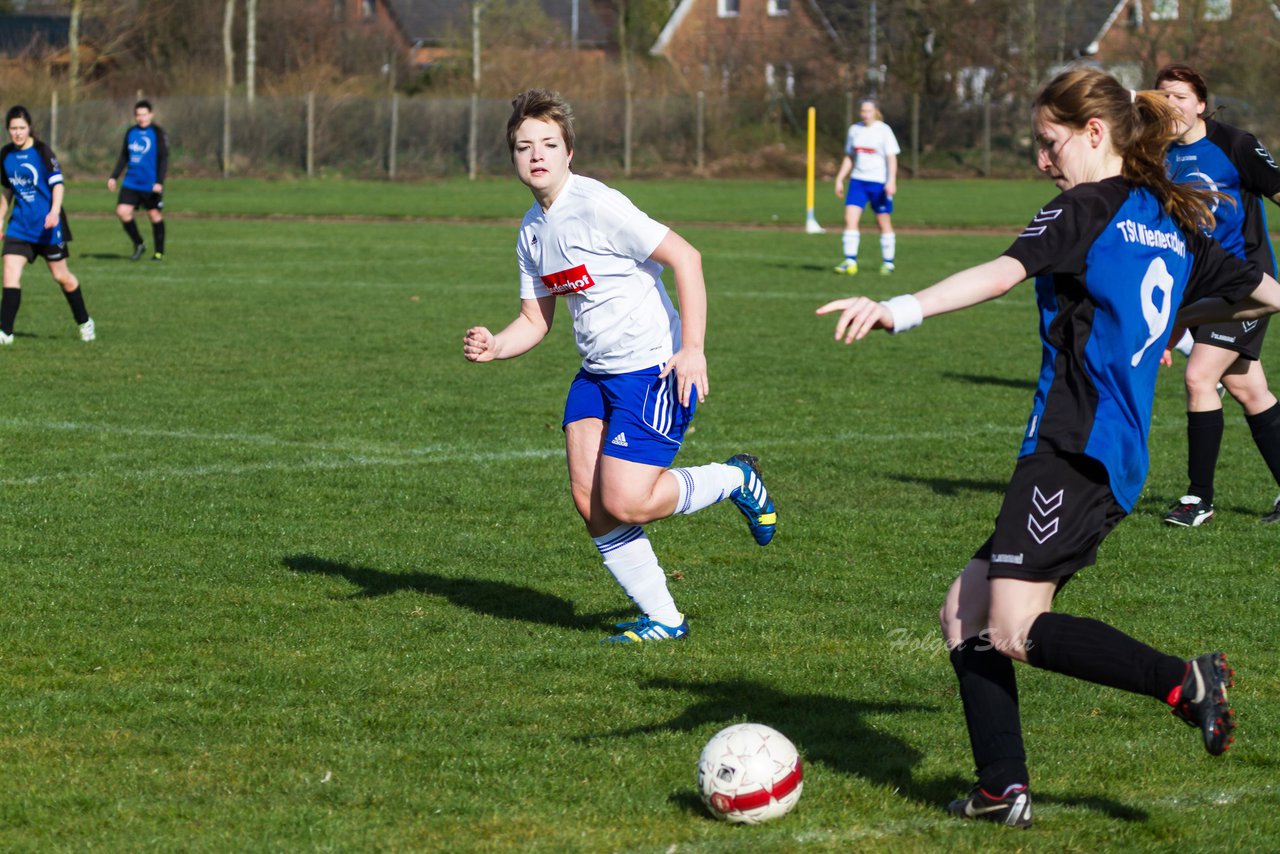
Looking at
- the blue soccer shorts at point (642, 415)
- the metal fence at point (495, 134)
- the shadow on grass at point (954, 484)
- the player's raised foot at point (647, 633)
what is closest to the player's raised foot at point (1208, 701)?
the blue soccer shorts at point (642, 415)

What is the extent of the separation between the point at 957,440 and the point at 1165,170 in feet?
19.7

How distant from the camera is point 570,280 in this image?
5.53 metres

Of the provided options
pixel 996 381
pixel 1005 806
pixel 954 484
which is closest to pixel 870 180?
pixel 996 381

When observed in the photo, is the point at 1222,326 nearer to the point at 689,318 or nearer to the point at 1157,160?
the point at 689,318

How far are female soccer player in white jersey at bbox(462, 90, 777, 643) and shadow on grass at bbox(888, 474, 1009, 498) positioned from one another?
2986 mm

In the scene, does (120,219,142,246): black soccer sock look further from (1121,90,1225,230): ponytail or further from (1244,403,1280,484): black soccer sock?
(1121,90,1225,230): ponytail

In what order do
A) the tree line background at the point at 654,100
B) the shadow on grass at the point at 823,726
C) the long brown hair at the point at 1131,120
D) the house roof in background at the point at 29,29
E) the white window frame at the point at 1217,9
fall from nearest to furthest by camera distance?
the long brown hair at the point at 1131,120 < the shadow on grass at the point at 823,726 < the tree line background at the point at 654,100 < the white window frame at the point at 1217,9 < the house roof in background at the point at 29,29

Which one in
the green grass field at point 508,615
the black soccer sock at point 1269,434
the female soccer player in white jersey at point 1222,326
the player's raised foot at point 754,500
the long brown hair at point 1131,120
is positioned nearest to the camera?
the long brown hair at point 1131,120

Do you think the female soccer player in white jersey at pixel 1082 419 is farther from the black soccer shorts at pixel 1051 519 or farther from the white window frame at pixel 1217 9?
the white window frame at pixel 1217 9

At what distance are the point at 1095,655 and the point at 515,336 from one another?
2625 mm

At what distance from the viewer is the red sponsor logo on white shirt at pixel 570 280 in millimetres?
5492

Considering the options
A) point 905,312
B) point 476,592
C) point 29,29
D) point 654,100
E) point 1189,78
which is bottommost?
point 476,592

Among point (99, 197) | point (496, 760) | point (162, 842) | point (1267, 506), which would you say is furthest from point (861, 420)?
point (99, 197)

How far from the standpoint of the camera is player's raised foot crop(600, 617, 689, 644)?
5.61m
